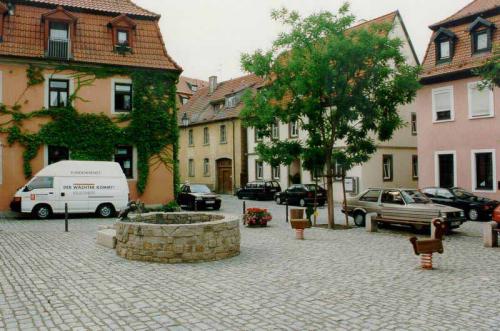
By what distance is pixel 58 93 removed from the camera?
23.2 metres

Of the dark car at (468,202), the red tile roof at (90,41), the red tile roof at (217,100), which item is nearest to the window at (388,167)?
the dark car at (468,202)

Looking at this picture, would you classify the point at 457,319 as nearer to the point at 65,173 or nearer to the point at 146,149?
the point at 65,173

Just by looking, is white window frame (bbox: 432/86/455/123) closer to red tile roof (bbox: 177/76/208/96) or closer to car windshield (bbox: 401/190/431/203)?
car windshield (bbox: 401/190/431/203)

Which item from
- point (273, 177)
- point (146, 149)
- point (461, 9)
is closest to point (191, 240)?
point (146, 149)

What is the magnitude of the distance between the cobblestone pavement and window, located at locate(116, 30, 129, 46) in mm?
14504

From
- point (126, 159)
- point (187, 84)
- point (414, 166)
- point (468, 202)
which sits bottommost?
point (468, 202)

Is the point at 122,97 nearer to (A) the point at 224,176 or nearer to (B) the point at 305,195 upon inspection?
(B) the point at 305,195

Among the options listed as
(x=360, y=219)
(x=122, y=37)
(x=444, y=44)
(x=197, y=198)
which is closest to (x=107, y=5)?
(x=122, y=37)

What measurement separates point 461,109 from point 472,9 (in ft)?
17.4

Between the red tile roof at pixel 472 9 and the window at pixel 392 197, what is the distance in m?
11.8

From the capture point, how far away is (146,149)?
24469 mm

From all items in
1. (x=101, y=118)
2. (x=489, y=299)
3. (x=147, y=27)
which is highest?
(x=147, y=27)

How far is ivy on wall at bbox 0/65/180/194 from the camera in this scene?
22.4 m

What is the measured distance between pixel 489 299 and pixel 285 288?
312 cm
